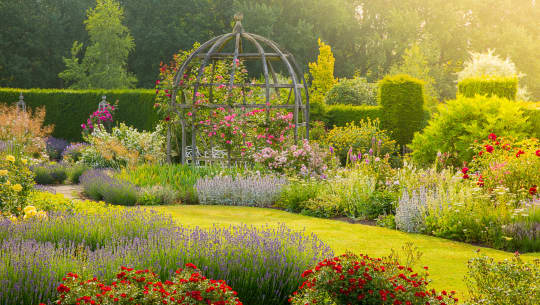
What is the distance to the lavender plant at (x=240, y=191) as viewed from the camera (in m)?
9.19

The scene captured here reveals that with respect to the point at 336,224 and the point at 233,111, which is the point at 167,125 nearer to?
the point at 233,111

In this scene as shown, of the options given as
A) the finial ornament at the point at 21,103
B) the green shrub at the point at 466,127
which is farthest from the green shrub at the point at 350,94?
the finial ornament at the point at 21,103

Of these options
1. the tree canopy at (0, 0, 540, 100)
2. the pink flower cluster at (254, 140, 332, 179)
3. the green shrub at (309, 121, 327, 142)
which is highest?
the tree canopy at (0, 0, 540, 100)

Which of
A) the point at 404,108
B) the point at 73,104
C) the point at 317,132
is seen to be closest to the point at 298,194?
the point at 317,132

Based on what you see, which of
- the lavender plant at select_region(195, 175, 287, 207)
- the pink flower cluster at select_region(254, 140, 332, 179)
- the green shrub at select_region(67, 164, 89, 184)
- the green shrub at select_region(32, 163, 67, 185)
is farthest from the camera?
the green shrub at select_region(67, 164, 89, 184)

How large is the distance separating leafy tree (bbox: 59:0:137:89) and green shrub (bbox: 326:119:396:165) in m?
16.8

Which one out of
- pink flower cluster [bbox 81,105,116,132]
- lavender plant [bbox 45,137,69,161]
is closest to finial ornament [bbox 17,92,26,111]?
lavender plant [bbox 45,137,69,161]

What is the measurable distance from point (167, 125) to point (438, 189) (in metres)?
6.70

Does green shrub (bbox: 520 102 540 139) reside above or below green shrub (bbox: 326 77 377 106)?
below

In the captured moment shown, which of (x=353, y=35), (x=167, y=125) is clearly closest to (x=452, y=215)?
(x=167, y=125)

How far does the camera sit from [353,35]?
1304 inches

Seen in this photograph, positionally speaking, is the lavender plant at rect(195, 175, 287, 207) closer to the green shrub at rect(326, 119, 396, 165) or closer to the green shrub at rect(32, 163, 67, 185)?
the green shrub at rect(32, 163, 67, 185)

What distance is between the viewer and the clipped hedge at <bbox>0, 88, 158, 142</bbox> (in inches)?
693

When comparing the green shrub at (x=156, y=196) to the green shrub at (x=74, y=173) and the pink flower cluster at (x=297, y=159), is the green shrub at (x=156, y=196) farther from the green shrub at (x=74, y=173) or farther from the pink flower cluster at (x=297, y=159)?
the green shrub at (x=74, y=173)
